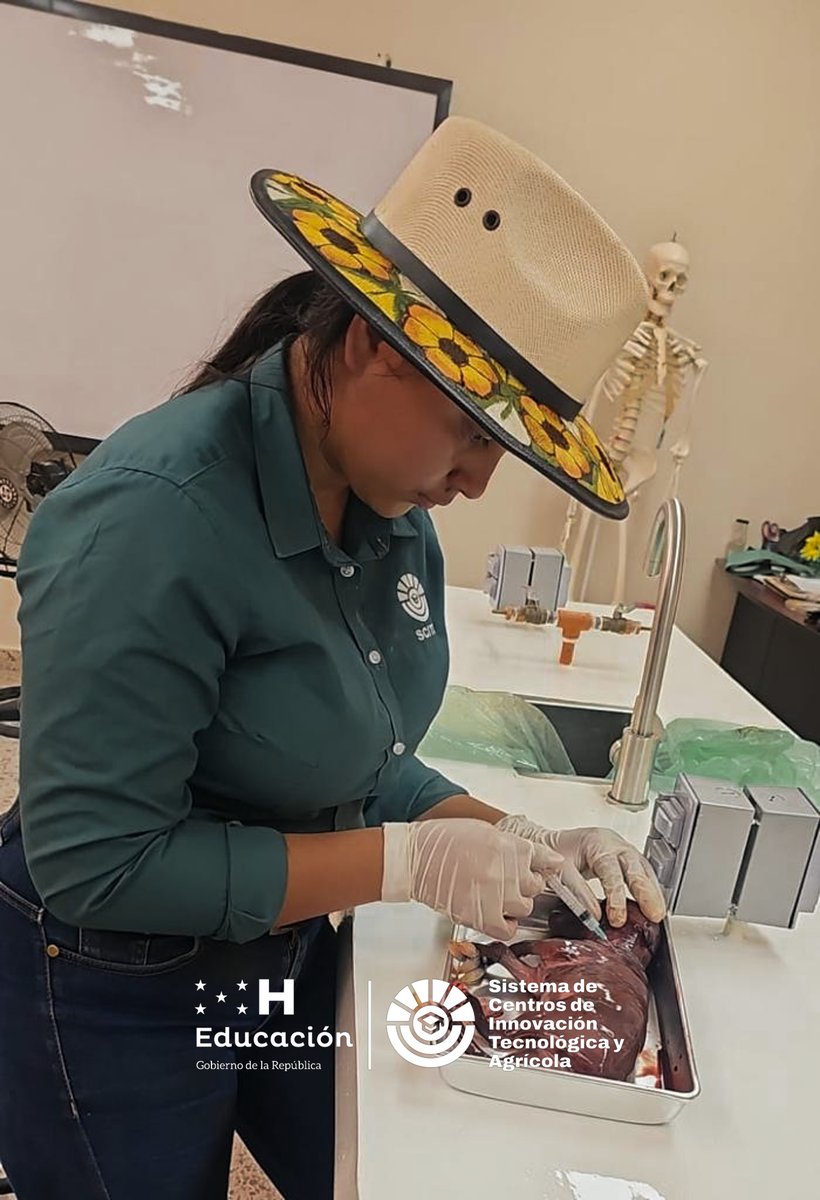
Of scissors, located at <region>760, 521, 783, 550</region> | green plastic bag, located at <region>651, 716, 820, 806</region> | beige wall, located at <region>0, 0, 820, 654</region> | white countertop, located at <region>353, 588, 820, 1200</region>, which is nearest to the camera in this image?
white countertop, located at <region>353, 588, 820, 1200</region>

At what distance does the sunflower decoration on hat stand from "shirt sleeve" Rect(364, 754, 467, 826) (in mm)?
421

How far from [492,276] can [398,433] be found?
143 millimetres

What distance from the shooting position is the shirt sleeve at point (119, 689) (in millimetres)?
668

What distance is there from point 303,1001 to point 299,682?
1.32ft

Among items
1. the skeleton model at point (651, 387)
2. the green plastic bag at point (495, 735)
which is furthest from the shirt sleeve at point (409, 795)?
the skeleton model at point (651, 387)

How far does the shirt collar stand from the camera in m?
0.77

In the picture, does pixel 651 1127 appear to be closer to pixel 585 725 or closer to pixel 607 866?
pixel 607 866

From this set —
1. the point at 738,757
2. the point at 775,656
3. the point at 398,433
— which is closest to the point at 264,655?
the point at 398,433

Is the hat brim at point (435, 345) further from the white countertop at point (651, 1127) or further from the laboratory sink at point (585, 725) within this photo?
the laboratory sink at point (585, 725)

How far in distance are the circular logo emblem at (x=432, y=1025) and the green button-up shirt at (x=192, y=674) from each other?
0.14 meters

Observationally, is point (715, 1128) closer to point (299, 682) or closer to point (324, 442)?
point (299, 682)

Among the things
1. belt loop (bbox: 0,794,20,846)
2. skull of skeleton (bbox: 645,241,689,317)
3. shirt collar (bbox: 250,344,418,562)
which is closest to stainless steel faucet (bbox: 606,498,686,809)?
shirt collar (bbox: 250,344,418,562)

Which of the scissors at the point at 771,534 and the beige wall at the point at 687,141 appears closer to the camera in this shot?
the beige wall at the point at 687,141

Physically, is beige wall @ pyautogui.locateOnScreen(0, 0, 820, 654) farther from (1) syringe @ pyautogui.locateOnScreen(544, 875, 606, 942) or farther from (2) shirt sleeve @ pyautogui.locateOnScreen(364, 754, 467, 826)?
(1) syringe @ pyautogui.locateOnScreen(544, 875, 606, 942)
